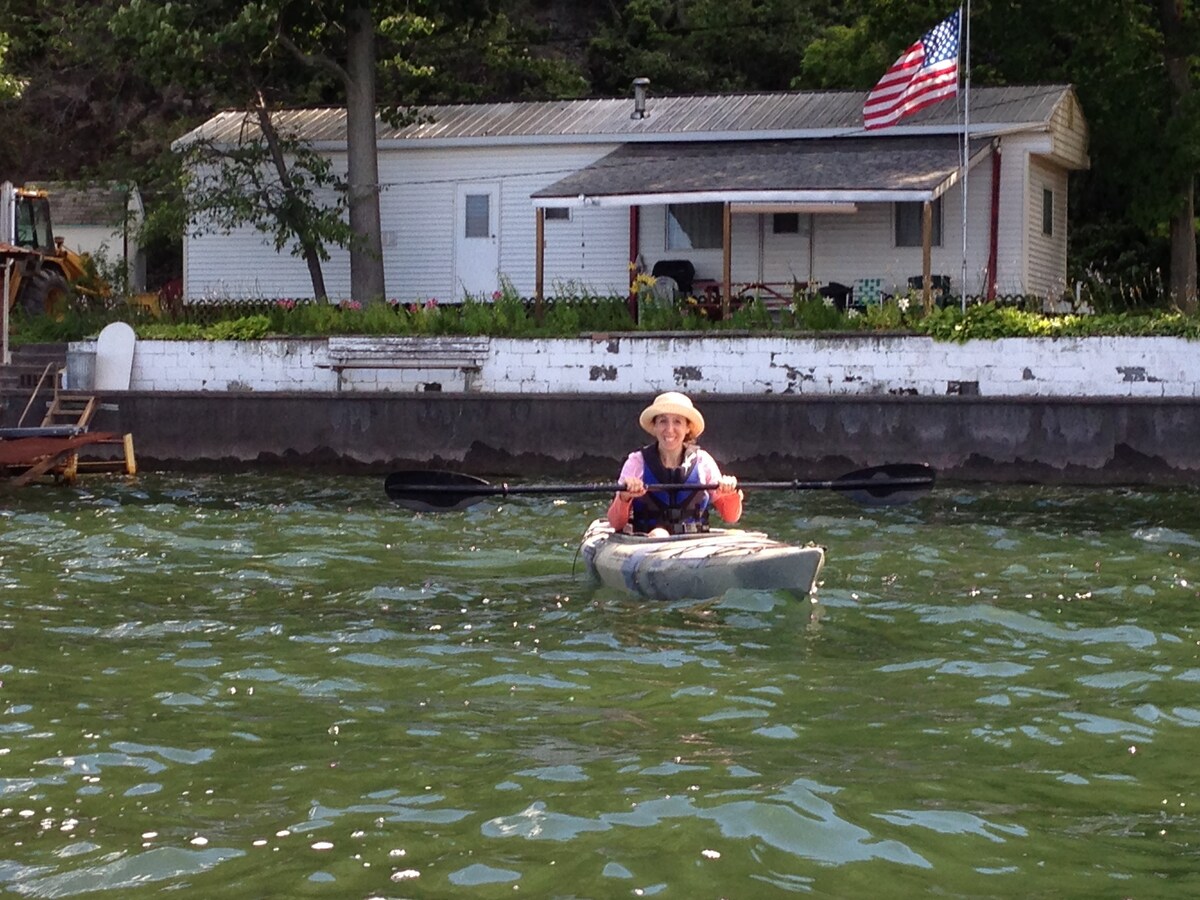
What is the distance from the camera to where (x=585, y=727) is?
788 cm

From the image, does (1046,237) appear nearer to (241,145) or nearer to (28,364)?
(241,145)

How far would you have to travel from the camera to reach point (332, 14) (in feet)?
95.2

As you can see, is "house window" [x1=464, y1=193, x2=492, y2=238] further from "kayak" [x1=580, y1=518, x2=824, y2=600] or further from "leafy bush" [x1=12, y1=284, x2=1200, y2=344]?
"kayak" [x1=580, y1=518, x2=824, y2=600]

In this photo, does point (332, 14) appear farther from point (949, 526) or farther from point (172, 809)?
point (172, 809)

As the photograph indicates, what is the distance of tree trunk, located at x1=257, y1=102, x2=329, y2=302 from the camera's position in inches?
1130

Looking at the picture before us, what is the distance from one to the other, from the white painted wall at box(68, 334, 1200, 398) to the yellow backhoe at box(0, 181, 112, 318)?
499cm

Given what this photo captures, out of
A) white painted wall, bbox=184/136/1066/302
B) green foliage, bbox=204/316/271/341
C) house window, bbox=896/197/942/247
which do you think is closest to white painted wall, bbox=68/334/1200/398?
green foliage, bbox=204/316/271/341

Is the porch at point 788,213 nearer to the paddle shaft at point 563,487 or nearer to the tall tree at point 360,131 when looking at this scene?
the tall tree at point 360,131

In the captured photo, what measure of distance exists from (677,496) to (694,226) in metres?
17.4

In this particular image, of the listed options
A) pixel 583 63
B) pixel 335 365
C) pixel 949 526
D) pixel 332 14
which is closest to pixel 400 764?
pixel 949 526

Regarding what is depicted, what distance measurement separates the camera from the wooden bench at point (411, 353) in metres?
22.8

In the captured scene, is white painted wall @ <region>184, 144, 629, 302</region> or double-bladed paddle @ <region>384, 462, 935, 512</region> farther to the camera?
white painted wall @ <region>184, 144, 629, 302</region>

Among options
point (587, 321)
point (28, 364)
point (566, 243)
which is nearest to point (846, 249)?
point (566, 243)

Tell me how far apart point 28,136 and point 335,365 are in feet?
67.8
